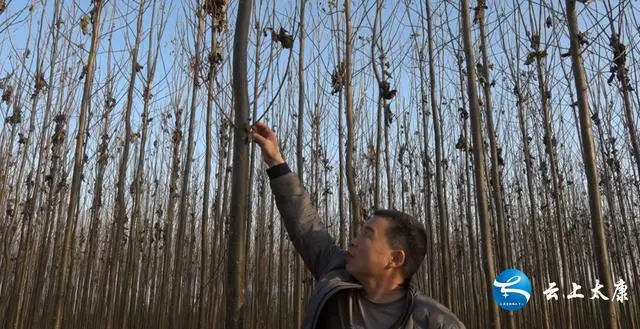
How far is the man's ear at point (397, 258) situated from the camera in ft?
4.59

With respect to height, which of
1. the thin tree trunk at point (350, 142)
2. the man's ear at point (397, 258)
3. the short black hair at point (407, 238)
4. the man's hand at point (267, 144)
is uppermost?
the thin tree trunk at point (350, 142)

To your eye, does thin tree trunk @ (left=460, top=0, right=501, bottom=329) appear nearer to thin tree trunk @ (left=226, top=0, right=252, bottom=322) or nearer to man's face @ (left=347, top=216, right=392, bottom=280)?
thin tree trunk @ (left=226, top=0, right=252, bottom=322)

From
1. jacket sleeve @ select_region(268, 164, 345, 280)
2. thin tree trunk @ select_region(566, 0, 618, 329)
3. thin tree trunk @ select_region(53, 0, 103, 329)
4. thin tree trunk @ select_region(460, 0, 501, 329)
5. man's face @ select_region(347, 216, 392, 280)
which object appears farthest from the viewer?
thin tree trunk @ select_region(53, 0, 103, 329)

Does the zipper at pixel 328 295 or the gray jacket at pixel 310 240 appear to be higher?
the gray jacket at pixel 310 240

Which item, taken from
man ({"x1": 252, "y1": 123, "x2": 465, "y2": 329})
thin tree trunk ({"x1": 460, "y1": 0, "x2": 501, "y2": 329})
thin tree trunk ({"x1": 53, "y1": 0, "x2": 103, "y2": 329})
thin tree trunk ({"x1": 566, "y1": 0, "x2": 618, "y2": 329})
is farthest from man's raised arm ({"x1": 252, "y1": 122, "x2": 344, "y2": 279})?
thin tree trunk ({"x1": 53, "y1": 0, "x2": 103, "y2": 329})

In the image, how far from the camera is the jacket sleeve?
1540mm

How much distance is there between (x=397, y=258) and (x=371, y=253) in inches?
3.3

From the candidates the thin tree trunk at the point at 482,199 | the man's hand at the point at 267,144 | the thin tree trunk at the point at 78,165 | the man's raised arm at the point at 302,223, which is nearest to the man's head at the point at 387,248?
the man's raised arm at the point at 302,223

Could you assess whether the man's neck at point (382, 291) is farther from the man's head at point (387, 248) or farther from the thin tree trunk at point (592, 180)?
the thin tree trunk at point (592, 180)

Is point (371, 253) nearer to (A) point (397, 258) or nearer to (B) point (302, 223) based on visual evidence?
(A) point (397, 258)

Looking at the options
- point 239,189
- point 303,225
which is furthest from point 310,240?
point 239,189

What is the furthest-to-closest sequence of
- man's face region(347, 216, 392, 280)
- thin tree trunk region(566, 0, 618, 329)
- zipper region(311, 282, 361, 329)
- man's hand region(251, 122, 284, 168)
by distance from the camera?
1. thin tree trunk region(566, 0, 618, 329)
2. man's hand region(251, 122, 284, 168)
3. man's face region(347, 216, 392, 280)
4. zipper region(311, 282, 361, 329)

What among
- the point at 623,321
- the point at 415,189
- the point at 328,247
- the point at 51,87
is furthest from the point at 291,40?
the point at 623,321

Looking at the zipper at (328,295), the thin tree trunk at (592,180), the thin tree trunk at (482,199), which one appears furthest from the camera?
the thin tree trunk at (482,199)
